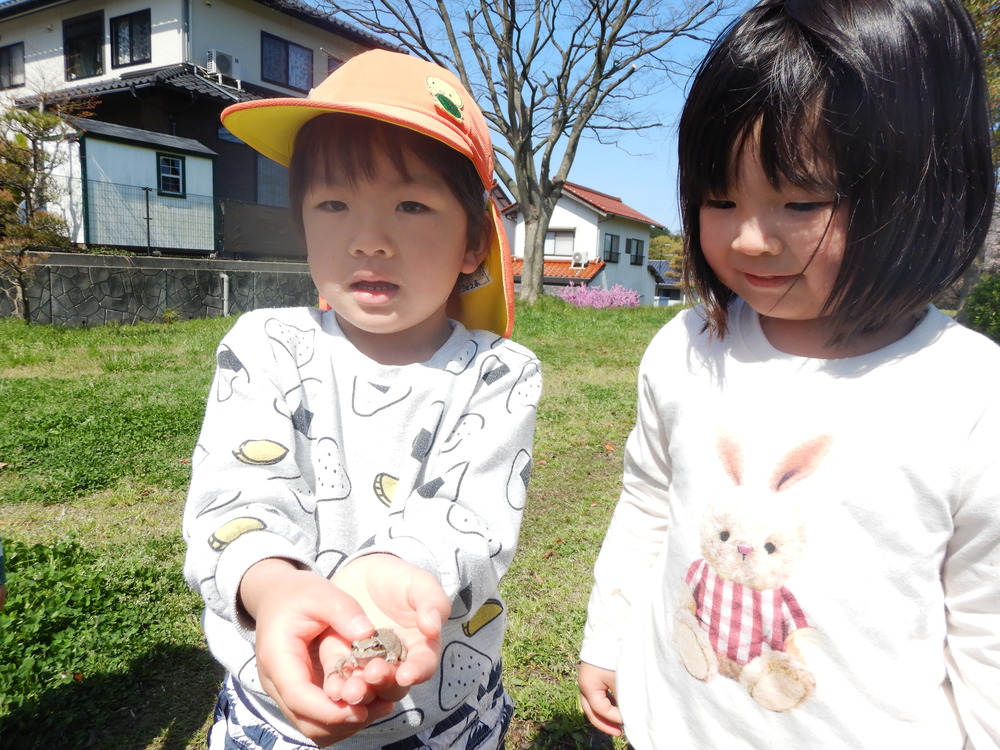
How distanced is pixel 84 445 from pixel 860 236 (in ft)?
17.3

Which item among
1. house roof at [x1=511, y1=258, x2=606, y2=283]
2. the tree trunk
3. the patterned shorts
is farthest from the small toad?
house roof at [x1=511, y1=258, x2=606, y2=283]

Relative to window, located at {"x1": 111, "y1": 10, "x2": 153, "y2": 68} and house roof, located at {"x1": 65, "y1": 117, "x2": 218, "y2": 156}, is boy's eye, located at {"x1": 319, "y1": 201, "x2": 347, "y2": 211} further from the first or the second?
window, located at {"x1": 111, "y1": 10, "x2": 153, "y2": 68}

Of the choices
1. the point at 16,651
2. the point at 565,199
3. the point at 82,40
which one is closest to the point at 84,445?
the point at 16,651

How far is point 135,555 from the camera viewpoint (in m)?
3.49

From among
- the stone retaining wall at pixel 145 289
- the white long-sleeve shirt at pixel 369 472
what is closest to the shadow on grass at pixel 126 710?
the white long-sleeve shirt at pixel 369 472

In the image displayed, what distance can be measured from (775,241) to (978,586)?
61cm

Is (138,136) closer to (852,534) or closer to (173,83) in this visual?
(173,83)

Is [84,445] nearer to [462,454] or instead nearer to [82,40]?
[462,454]

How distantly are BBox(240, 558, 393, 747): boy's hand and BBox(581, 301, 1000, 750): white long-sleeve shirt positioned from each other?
0.64 metres

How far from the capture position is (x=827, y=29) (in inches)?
43.5

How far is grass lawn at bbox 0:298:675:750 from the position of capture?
8.02 feet

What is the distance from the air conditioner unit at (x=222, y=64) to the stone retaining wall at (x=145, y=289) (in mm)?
8188

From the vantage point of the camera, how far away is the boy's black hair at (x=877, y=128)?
3.56ft

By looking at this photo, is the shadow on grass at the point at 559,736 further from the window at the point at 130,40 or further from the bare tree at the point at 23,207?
the window at the point at 130,40
